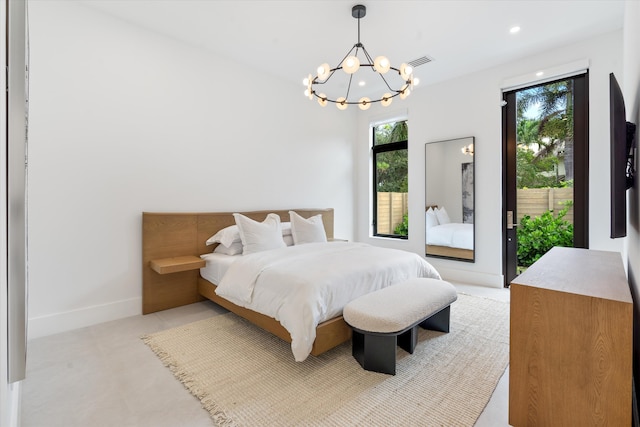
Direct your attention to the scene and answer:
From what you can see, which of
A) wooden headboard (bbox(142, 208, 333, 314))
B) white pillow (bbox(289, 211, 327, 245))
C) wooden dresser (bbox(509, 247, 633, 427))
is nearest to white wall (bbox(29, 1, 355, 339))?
wooden headboard (bbox(142, 208, 333, 314))

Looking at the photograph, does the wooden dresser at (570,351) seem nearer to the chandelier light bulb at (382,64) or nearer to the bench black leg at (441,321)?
the bench black leg at (441,321)

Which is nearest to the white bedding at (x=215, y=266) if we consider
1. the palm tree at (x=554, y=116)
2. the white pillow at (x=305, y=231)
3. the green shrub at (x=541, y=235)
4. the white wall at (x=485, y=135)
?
the white pillow at (x=305, y=231)

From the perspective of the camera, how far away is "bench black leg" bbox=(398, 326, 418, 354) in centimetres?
224

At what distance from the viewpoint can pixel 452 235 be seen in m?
4.48

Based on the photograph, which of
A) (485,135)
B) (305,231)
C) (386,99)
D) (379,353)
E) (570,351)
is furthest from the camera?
(485,135)

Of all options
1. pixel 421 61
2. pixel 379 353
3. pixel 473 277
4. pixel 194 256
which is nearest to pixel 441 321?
pixel 379 353

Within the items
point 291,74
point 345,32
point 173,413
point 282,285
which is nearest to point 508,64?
point 345,32

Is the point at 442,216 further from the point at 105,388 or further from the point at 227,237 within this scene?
the point at 105,388

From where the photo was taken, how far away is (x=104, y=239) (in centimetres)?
293

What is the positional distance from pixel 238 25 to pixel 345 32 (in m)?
1.14

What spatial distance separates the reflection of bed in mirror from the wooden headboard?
314 cm

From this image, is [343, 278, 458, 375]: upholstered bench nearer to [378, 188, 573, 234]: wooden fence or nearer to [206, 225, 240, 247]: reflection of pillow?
[206, 225, 240, 247]: reflection of pillow

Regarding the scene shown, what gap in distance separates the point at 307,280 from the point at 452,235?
122 inches

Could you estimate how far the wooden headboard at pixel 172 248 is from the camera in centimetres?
314
